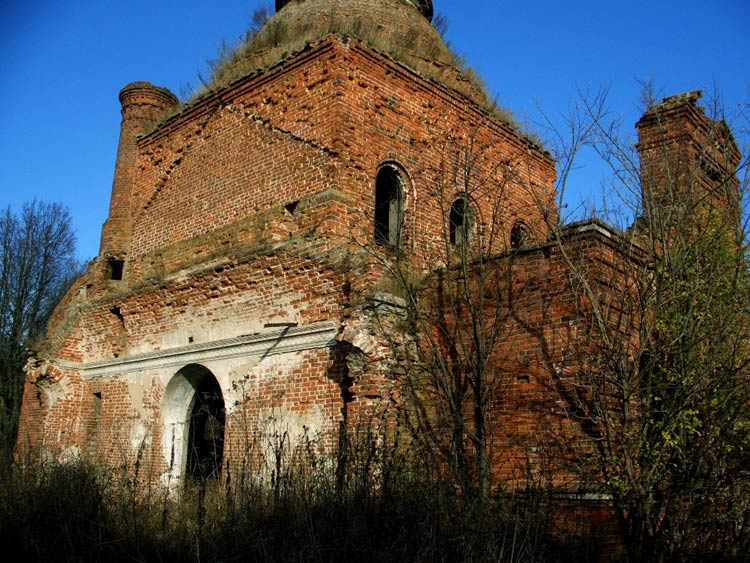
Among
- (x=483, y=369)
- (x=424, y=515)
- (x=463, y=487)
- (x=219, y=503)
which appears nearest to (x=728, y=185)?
(x=483, y=369)

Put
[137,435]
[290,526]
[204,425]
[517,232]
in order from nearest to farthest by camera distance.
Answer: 1. [290,526]
2. [137,435]
3. [204,425]
4. [517,232]

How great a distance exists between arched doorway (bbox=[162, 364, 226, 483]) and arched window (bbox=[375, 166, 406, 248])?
3613 mm

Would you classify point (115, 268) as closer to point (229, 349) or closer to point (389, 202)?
point (229, 349)

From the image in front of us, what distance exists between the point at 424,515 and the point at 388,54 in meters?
7.98

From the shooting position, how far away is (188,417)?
11.0 meters

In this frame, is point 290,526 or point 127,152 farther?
point 127,152

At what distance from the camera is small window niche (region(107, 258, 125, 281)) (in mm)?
13657

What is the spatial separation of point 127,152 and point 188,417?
6.38 metres

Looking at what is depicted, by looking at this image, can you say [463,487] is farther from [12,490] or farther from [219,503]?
[12,490]

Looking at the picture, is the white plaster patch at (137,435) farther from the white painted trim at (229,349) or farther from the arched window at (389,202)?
the arched window at (389,202)

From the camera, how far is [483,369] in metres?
7.79

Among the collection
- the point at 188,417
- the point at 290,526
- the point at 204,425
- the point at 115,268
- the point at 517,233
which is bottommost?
the point at 290,526

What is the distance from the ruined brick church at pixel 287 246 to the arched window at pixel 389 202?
36 millimetres

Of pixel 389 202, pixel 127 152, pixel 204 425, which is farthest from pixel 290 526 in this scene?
pixel 127 152
